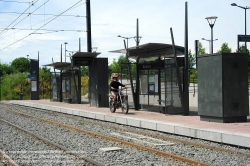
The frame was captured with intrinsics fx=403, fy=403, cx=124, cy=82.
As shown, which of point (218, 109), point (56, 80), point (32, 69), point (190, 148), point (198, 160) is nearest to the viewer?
point (198, 160)

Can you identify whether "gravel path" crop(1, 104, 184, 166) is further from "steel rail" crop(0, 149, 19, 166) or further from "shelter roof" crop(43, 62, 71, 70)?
"shelter roof" crop(43, 62, 71, 70)

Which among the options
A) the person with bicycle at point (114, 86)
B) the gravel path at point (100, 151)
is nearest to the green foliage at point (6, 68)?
the person with bicycle at point (114, 86)

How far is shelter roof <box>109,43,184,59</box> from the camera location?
53.8 ft

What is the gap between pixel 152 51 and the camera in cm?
1847

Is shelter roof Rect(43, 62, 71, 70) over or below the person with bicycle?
over

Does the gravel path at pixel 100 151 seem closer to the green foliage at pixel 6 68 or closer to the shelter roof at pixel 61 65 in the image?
the shelter roof at pixel 61 65

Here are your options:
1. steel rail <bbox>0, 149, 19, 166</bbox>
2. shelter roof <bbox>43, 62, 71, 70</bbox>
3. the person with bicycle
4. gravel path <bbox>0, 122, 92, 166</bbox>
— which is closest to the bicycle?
the person with bicycle

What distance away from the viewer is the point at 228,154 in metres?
8.75

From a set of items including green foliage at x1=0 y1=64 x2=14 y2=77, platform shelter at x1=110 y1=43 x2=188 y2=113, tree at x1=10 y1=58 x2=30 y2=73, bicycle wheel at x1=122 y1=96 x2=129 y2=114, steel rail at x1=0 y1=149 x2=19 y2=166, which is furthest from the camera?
tree at x1=10 y1=58 x2=30 y2=73

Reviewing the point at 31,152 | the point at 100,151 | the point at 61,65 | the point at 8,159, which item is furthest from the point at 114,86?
the point at 61,65

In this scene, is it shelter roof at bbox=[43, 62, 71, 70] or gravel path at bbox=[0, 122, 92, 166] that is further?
shelter roof at bbox=[43, 62, 71, 70]

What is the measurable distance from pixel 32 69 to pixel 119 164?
3292 centimetres

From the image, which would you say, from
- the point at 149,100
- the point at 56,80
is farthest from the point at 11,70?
the point at 149,100

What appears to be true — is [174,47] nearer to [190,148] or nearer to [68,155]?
[190,148]
